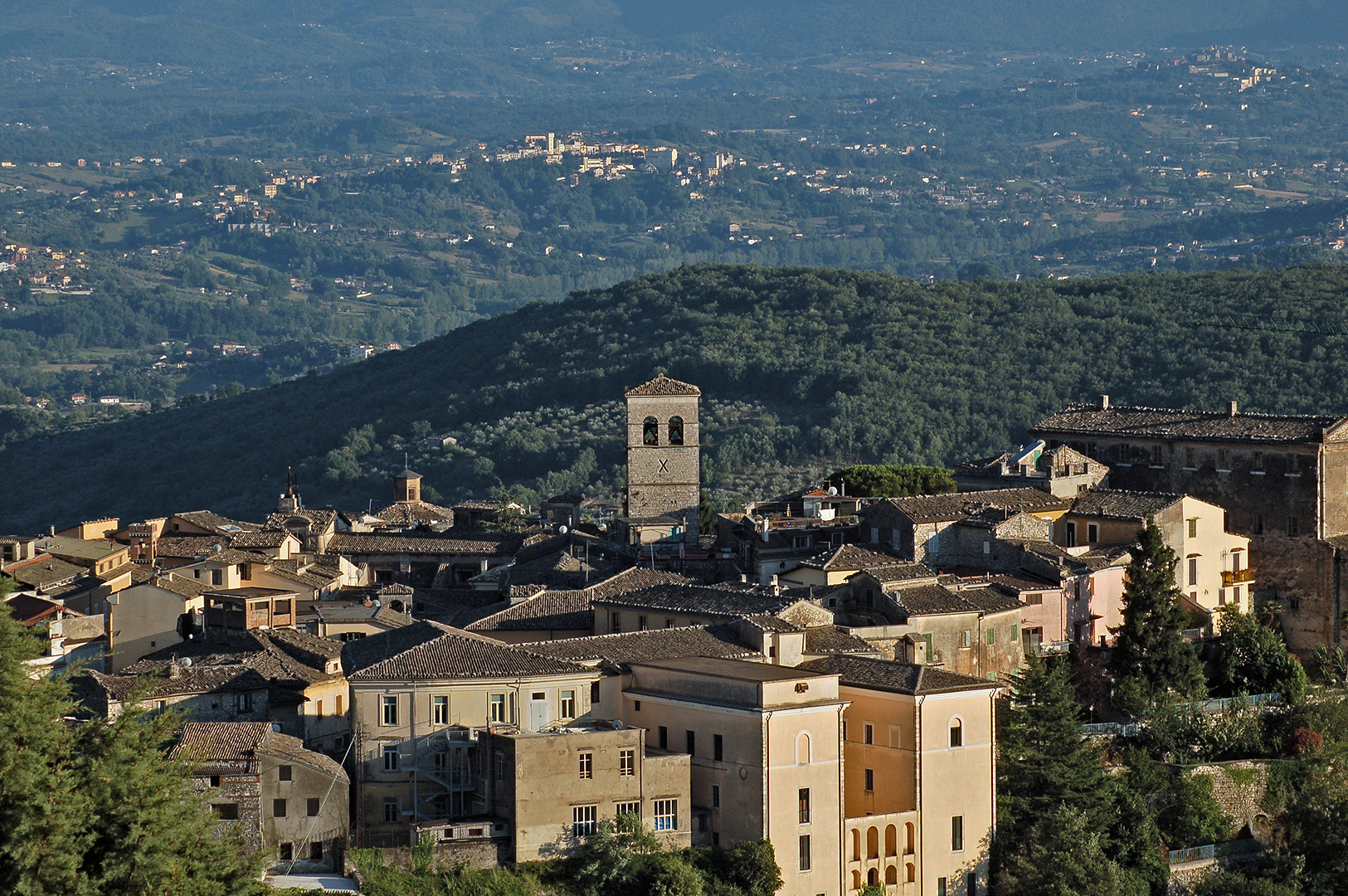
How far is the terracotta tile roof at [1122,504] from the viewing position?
4334 centimetres

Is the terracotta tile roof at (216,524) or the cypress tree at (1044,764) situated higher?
the terracotta tile roof at (216,524)

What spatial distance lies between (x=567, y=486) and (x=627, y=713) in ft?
184

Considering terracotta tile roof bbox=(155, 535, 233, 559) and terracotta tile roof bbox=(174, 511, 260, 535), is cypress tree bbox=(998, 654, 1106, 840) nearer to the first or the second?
terracotta tile roof bbox=(155, 535, 233, 559)

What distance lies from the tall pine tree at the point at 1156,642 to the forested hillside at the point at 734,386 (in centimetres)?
3488

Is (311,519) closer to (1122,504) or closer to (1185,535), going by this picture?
(1122,504)

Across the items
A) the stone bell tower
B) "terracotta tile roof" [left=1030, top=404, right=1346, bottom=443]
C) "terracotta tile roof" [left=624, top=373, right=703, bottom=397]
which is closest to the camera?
"terracotta tile roof" [left=1030, top=404, right=1346, bottom=443]

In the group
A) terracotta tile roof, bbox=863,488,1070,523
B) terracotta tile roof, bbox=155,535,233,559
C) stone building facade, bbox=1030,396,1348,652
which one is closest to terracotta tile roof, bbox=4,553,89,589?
terracotta tile roof, bbox=155,535,233,559

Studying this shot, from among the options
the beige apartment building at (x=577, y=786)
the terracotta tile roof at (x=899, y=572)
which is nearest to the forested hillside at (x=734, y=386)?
the terracotta tile roof at (x=899, y=572)

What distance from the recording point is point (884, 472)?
56.2 meters

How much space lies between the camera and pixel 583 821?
30.7 m

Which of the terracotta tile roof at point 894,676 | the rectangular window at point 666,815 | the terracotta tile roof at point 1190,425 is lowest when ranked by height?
the rectangular window at point 666,815

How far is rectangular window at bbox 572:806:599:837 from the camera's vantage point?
30.7 metres

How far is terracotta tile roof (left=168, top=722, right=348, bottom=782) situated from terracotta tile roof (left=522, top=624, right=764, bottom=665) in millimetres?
3954

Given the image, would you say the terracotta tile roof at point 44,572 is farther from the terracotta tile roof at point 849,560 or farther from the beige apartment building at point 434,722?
the beige apartment building at point 434,722
